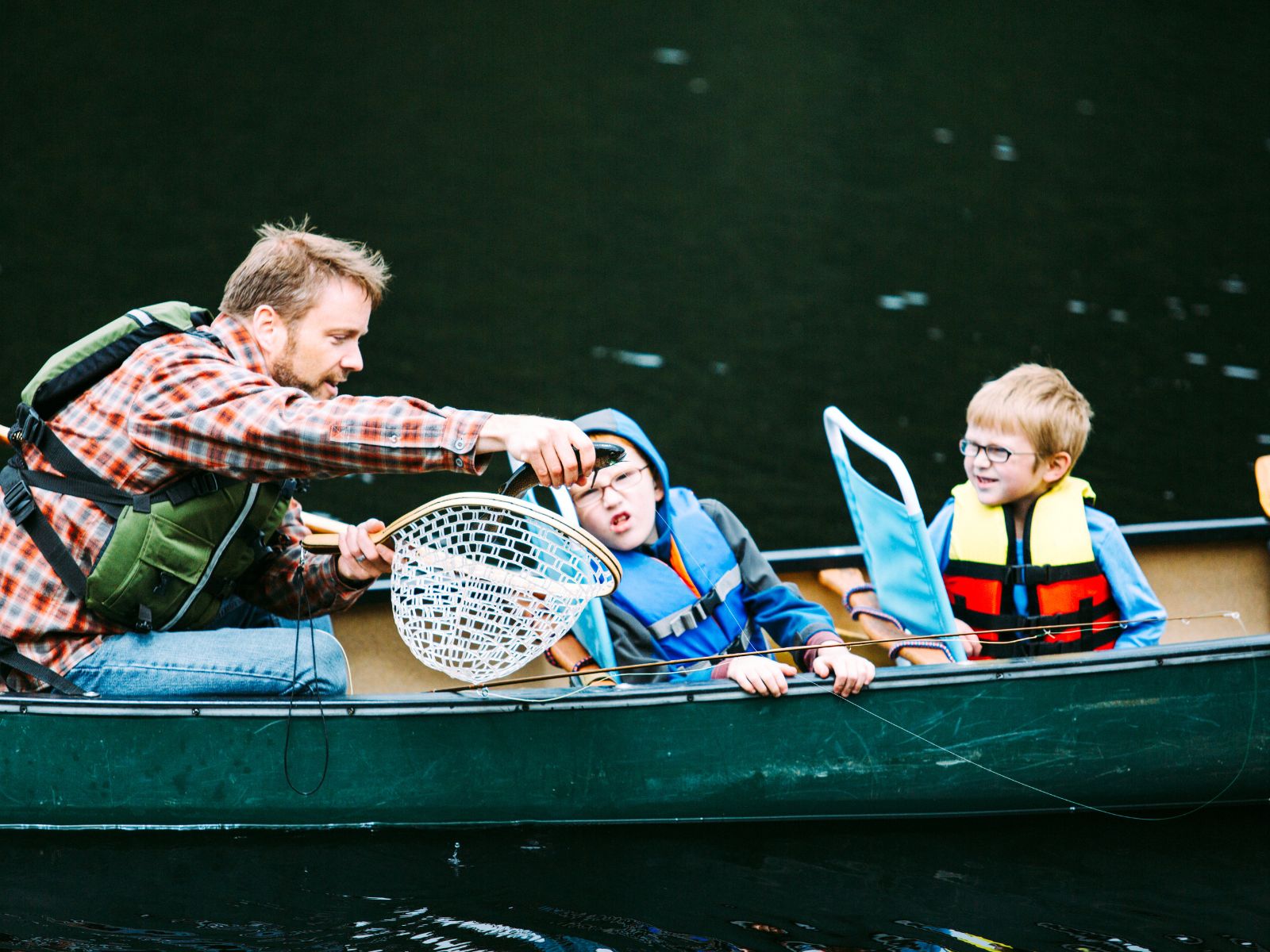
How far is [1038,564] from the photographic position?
14.9ft

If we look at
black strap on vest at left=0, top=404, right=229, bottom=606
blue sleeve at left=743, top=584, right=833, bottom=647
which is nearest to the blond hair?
blue sleeve at left=743, top=584, right=833, bottom=647

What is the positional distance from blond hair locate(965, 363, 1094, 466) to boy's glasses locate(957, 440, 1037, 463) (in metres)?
0.06

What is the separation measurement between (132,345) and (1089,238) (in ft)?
33.6

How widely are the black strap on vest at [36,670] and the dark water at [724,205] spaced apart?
327 cm

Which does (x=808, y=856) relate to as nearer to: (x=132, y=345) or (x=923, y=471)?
(x=132, y=345)

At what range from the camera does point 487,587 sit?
141 inches

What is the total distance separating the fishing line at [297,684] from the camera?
3.98m

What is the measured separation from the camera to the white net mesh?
3.49m

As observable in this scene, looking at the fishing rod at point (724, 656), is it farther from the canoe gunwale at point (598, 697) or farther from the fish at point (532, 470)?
the fish at point (532, 470)

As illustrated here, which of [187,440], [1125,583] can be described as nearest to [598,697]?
[187,440]

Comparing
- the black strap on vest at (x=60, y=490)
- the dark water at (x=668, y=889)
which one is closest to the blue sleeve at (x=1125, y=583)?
the dark water at (x=668, y=889)

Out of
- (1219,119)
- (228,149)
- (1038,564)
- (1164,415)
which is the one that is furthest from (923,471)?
(1219,119)

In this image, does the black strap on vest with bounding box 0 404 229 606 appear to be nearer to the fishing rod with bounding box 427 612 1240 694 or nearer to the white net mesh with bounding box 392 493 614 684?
the white net mesh with bounding box 392 493 614 684

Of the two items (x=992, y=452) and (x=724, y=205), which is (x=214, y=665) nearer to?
(x=992, y=452)
